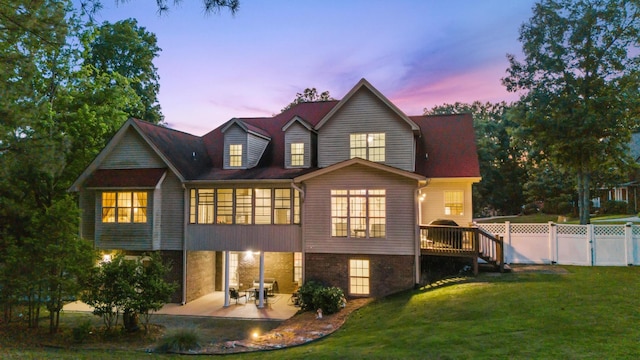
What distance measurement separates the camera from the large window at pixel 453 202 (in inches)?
770

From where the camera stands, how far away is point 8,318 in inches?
607

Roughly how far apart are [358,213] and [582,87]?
14681 millimetres

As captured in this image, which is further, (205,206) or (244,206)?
(205,206)

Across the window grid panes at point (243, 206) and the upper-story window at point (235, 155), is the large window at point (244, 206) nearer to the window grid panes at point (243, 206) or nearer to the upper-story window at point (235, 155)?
the window grid panes at point (243, 206)

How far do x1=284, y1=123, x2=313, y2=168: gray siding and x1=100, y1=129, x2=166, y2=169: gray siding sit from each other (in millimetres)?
5935

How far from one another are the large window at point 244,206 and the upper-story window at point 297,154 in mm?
1873

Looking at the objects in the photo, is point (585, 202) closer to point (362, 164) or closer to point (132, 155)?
point (362, 164)

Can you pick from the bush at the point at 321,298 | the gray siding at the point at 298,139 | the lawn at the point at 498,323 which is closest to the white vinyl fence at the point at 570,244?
the lawn at the point at 498,323

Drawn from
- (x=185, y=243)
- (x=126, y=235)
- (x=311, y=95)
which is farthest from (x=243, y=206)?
(x=311, y=95)

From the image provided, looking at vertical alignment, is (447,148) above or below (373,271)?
above

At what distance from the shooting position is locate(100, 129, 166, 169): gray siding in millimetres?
19562

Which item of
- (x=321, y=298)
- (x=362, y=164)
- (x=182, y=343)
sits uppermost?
(x=362, y=164)

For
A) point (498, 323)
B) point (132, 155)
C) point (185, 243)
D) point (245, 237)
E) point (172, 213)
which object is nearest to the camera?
point (498, 323)

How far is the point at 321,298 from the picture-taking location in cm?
1592
